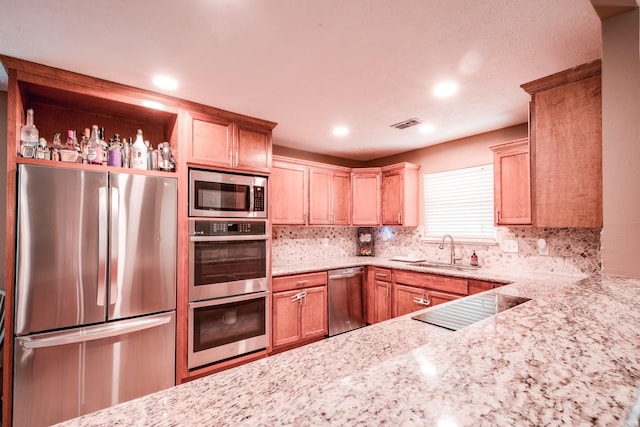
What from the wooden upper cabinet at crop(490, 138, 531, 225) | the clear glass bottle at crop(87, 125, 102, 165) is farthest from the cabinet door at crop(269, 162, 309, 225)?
the wooden upper cabinet at crop(490, 138, 531, 225)

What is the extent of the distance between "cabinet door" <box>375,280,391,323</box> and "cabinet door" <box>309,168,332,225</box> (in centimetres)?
109

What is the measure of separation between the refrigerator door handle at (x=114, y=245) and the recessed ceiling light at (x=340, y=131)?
7.15 ft

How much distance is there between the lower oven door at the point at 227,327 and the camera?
2.51 metres

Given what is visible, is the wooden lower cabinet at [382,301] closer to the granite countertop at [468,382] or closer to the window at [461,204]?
the window at [461,204]

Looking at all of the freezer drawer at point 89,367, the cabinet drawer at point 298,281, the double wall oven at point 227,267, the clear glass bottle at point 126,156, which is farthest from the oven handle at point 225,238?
the clear glass bottle at point 126,156

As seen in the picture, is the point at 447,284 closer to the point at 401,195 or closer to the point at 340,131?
the point at 401,195

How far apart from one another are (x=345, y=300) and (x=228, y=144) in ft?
7.50

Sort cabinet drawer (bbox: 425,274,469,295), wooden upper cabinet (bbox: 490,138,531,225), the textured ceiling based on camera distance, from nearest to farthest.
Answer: the textured ceiling → wooden upper cabinet (bbox: 490,138,531,225) → cabinet drawer (bbox: 425,274,469,295)

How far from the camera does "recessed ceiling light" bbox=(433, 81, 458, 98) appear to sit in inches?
88.7

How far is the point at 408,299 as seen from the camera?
3365mm

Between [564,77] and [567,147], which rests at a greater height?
[564,77]

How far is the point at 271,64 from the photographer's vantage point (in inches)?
78.1

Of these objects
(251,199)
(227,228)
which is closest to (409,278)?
(251,199)

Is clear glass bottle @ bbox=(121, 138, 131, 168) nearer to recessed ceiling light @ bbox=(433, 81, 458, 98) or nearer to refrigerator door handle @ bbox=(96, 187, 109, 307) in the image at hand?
refrigerator door handle @ bbox=(96, 187, 109, 307)
